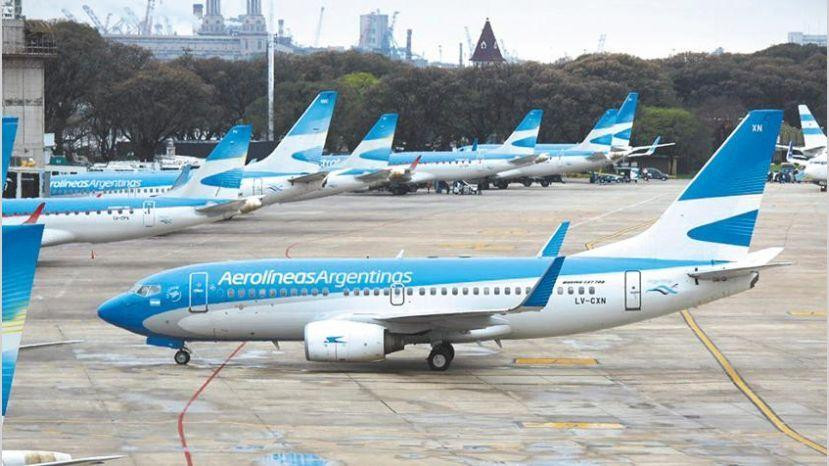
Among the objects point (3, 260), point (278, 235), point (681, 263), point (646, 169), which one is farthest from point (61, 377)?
point (646, 169)

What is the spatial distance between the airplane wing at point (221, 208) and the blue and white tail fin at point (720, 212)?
34355 millimetres

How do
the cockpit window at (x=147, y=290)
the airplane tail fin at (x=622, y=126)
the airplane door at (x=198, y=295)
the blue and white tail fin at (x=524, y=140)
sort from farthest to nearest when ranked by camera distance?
the airplane tail fin at (x=622, y=126) < the blue and white tail fin at (x=524, y=140) < the cockpit window at (x=147, y=290) < the airplane door at (x=198, y=295)

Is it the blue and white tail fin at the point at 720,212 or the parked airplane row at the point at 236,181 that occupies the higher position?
the blue and white tail fin at the point at 720,212

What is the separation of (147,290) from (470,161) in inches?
3673

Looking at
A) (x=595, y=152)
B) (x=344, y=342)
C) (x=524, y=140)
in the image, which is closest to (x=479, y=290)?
(x=344, y=342)

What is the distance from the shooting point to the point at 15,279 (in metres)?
13.1

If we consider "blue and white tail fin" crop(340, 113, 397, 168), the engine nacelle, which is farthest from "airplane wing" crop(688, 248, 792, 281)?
"blue and white tail fin" crop(340, 113, 397, 168)

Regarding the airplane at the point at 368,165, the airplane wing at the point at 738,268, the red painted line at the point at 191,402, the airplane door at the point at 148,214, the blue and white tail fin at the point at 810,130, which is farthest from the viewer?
the blue and white tail fin at the point at 810,130

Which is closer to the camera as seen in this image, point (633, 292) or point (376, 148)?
point (633, 292)

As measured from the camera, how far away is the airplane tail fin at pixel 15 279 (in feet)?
41.7

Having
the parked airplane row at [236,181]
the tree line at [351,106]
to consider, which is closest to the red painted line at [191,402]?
the parked airplane row at [236,181]

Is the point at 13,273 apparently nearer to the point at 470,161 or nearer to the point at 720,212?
the point at 720,212

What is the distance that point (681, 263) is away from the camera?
119 ft

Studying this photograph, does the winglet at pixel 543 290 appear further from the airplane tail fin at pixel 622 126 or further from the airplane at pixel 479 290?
the airplane tail fin at pixel 622 126
